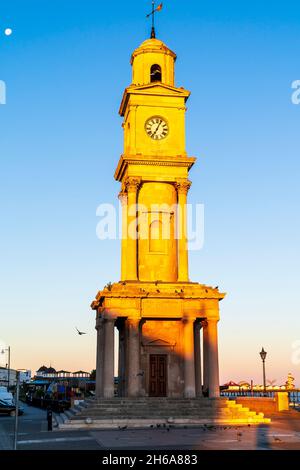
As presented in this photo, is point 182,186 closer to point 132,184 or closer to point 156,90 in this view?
point 132,184

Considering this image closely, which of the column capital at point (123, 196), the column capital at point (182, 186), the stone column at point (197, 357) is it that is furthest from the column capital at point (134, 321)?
the column capital at point (182, 186)

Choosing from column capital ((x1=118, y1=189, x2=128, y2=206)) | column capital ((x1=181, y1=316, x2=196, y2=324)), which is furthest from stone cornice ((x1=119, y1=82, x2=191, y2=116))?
column capital ((x1=181, y1=316, x2=196, y2=324))

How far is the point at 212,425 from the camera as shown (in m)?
39.0

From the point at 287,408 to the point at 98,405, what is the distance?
18906 millimetres

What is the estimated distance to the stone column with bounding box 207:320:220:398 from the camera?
44.8 meters

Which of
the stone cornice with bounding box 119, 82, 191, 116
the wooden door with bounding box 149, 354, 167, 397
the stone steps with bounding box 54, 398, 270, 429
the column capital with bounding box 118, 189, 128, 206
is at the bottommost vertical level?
the stone steps with bounding box 54, 398, 270, 429

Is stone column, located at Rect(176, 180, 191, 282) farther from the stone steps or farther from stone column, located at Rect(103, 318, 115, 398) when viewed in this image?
the stone steps

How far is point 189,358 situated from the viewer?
44.9 metres

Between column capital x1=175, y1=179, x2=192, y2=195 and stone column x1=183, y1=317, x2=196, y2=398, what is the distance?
35.9 ft

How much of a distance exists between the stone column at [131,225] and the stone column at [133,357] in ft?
17.4

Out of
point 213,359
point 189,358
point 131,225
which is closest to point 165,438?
point 189,358

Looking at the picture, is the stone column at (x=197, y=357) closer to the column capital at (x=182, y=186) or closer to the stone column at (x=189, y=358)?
the stone column at (x=189, y=358)

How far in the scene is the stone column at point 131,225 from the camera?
48531 mm

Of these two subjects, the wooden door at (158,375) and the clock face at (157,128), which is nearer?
the wooden door at (158,375)
